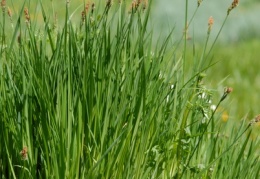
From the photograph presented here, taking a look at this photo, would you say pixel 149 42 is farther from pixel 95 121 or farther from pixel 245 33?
pixel 245 33

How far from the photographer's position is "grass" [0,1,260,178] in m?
2.43

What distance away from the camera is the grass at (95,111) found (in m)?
2.43

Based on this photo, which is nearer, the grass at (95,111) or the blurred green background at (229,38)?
the grass at (95,111)

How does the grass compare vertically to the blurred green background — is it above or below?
above

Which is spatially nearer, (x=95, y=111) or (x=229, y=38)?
(x=95, y=111)

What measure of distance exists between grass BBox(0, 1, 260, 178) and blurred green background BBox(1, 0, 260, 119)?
207 cm

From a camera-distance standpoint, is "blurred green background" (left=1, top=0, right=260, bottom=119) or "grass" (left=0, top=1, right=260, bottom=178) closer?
"grass" (left=0, top=1, right=260, bottom=178)

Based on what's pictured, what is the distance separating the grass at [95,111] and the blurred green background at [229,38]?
6.78 ft

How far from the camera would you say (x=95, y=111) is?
2467mm

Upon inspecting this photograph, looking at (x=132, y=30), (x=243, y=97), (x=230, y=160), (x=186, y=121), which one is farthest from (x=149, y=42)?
(x=243, y=97)

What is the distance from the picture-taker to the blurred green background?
6.00m

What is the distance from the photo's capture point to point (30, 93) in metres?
2.50

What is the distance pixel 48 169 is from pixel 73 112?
239 millimetres

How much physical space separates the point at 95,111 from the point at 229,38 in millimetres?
6504
